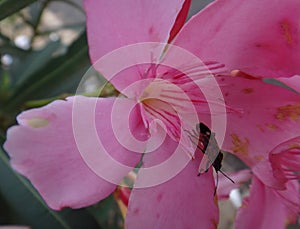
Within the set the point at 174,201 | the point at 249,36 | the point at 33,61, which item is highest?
the point at 249,36

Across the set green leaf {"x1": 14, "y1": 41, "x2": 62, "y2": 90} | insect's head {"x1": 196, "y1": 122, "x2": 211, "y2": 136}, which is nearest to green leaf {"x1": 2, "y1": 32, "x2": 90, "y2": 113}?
green leaf {"x1": 14, "y1": 41, "x2": 62, "y2": 90}

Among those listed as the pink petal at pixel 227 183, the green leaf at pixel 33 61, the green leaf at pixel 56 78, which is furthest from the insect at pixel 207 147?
the green leaf at pixel 33 61

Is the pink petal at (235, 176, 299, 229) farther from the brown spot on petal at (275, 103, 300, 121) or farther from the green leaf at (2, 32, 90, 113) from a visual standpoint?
the green leaf at (2, 32, 90, 113)

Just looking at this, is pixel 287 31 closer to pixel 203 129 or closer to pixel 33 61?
pixel 203 129

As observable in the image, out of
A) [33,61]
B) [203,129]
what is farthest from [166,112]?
[33,61]

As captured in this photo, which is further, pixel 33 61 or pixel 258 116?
pixel 33 61

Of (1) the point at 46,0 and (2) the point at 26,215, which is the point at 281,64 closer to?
(2) the point at 26,215

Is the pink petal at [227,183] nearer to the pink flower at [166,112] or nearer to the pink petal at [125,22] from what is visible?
the pink flower at [166,112]
